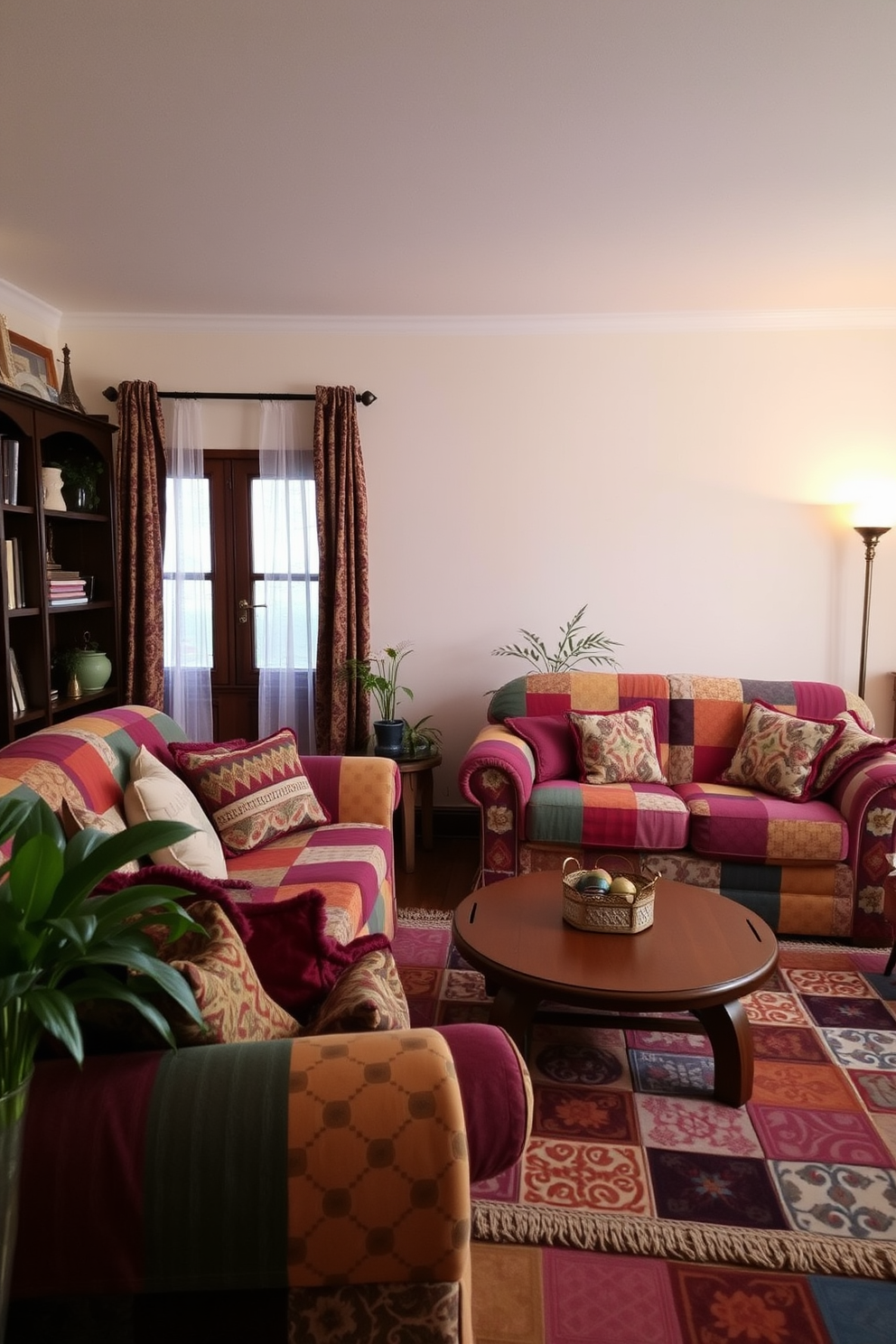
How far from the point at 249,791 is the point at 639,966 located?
4.72 feet

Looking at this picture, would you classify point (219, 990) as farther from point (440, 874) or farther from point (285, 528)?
point (285, 528)

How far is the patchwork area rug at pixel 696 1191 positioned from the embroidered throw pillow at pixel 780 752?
0.99 metres

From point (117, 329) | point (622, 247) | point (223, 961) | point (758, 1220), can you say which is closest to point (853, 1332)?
point (758, 1220)

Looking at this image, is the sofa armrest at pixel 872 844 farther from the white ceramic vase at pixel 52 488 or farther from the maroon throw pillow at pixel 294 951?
the white ceramic vase at pixel 52 488

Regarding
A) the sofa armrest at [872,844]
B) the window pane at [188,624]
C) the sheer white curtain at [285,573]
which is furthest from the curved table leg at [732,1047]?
the window pane at [188,624]

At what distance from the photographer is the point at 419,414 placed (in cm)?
479

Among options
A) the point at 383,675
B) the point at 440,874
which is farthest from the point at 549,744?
the point at 383,675

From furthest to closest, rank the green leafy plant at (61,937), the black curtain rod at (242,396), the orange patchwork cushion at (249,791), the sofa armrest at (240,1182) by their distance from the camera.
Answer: the black curtain rod at (242,396)
the orange patchwork cushion at (249,791)
the sofa armrest at (240,1182)
the green leafy plant at (61,937)

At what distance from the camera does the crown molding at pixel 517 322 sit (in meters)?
4.53

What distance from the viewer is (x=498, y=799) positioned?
3711 mm

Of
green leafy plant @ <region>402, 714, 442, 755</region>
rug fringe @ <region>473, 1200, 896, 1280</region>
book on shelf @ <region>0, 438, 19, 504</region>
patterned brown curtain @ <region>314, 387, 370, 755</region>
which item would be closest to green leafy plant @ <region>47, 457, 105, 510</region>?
book on shelf @ <region>0, 438, 19, 504</region>

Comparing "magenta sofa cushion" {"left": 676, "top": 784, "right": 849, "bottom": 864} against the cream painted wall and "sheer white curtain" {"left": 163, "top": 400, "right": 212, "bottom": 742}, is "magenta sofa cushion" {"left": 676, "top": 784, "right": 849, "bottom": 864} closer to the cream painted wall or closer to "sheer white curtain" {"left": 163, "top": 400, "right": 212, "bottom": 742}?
the cream painted wall

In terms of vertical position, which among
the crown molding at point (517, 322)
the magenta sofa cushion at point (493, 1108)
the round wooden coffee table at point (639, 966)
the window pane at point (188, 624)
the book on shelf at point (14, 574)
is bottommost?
the round wooden coffee table at point (639, 966)

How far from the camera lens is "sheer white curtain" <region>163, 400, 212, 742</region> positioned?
479 centimetres
